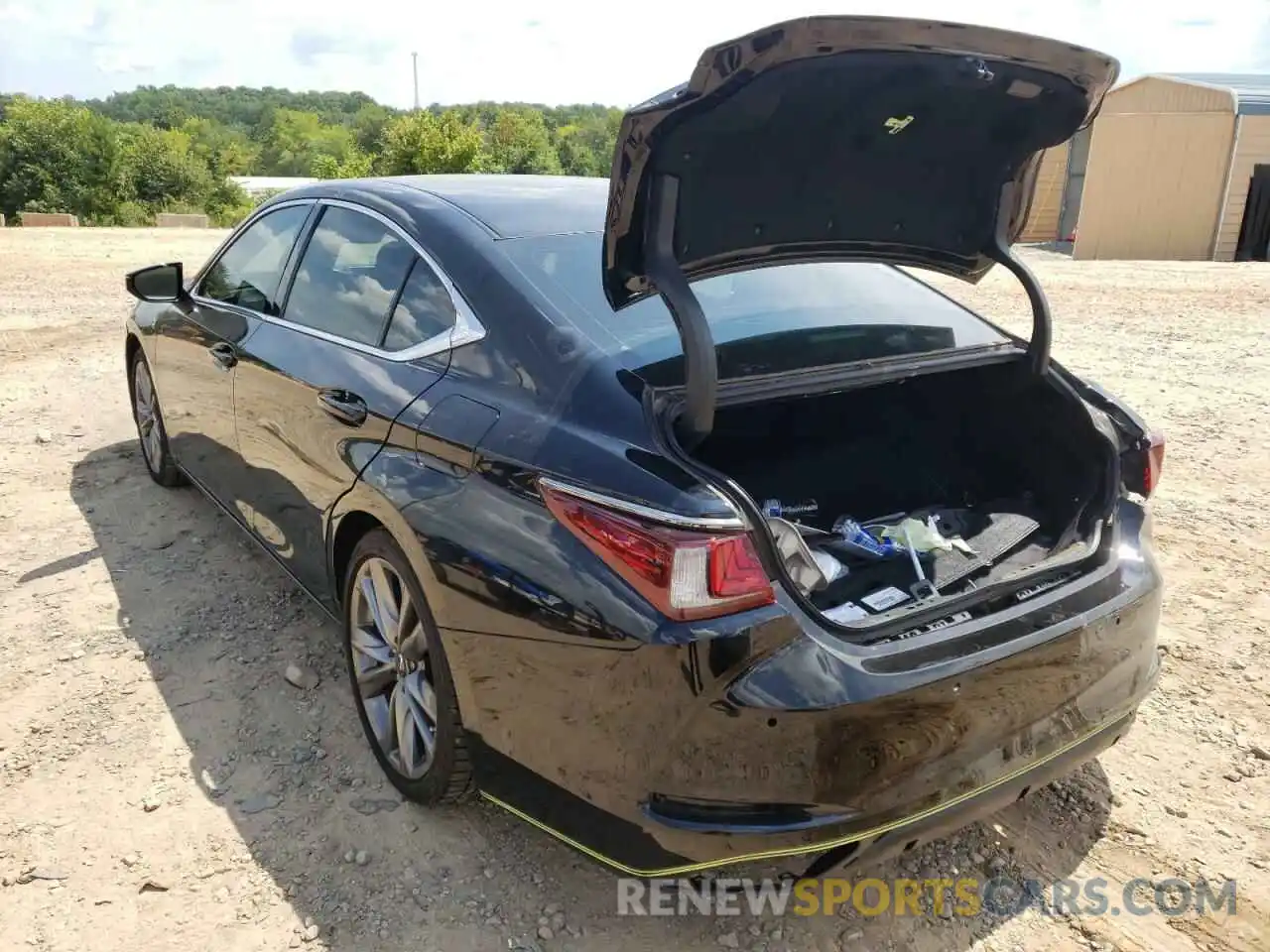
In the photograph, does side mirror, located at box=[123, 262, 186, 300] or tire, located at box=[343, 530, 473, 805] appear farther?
side mirror, located at box=[123, 262, 186, 300]

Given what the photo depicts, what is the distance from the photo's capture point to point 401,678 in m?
2.69

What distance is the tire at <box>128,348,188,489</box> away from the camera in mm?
4871

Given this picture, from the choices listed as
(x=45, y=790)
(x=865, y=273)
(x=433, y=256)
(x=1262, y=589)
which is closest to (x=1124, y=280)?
(x=1262, y=589)

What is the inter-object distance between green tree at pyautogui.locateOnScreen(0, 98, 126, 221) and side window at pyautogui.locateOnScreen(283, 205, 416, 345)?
1903 inches

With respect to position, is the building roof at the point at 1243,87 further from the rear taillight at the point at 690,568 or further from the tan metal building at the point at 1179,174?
the rear taillight at the point at 690,568

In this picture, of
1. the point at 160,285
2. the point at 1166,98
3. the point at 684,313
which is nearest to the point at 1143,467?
the point at 684,313

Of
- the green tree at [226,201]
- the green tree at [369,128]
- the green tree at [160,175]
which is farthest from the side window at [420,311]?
the green tree at [369,128]

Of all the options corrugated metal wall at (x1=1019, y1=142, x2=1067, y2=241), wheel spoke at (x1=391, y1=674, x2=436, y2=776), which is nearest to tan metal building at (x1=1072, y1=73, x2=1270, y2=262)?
corrugated metal wall at (x1=1019, y1=142, x2=1067, y2=241)

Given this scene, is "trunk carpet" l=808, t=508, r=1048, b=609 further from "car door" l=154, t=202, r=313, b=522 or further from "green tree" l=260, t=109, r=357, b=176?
"green tree" l=260, t=109, r=357, b=176

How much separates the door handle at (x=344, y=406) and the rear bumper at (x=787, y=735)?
93 centimetres

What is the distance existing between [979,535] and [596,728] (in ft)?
4.63

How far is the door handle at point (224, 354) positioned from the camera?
3.61 meters

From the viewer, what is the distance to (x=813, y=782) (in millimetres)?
1938

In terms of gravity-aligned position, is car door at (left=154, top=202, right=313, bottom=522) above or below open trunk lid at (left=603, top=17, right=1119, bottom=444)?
below
